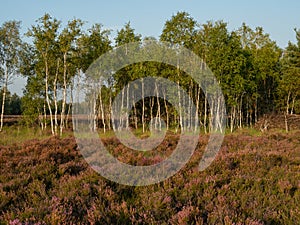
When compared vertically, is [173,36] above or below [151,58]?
above

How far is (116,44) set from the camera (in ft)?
107

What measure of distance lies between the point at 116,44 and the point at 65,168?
87.6 ft

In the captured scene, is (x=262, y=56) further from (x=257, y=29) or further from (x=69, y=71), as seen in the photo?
(x=69, y=71)

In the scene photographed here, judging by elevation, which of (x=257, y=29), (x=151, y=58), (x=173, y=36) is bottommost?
(x=151, y=58)

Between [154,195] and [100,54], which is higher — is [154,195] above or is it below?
below

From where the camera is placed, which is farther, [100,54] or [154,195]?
[100,54]

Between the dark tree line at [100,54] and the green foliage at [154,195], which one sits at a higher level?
the dark tree line at [100,54]

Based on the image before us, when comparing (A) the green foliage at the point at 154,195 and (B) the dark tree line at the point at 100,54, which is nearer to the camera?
(A) the green foliage at the point at 154,195

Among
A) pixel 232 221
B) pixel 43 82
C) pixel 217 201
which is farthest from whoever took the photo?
pixel 43 82

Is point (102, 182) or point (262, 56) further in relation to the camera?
point (262, 56)

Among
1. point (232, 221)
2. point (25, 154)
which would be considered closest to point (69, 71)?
point (25, 154)

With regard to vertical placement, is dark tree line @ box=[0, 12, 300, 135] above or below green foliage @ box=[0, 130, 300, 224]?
above

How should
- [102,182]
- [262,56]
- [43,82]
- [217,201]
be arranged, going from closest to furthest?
[217,201], [102,182], [43,82], [262,56]

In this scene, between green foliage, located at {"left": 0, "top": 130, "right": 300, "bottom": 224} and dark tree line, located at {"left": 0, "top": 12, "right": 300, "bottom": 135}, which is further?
dark tree line, located at {"left": 0, "top": 12, "right": 300, "bottom": 135}
